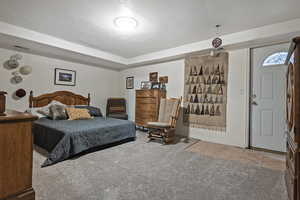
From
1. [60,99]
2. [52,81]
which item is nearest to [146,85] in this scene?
[60,99]

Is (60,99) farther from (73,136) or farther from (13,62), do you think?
(73,136)

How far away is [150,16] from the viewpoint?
2.37 metres

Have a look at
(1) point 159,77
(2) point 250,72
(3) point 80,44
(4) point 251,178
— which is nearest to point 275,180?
(4) point 251,178

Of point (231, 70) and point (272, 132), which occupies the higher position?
point (231, 70)

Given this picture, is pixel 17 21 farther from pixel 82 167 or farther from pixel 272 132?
pixel 272 132

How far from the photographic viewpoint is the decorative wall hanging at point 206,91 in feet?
11.3

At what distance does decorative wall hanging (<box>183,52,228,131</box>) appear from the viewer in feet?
11.3

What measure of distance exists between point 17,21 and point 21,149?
97.9 inches

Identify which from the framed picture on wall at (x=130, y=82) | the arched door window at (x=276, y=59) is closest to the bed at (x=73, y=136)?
the framed picture on wall at (x=130, y=82)

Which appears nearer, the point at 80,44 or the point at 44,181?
the point at 44,181

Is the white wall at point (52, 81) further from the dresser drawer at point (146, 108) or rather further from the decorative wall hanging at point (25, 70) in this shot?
the dresser drawer at point (146, 108)

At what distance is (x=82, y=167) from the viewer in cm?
211

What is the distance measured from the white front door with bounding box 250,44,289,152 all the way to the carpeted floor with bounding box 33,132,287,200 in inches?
41.9

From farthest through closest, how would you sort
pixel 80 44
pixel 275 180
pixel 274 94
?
pixel 80 44
pixel 274 94
pixel 275 180
